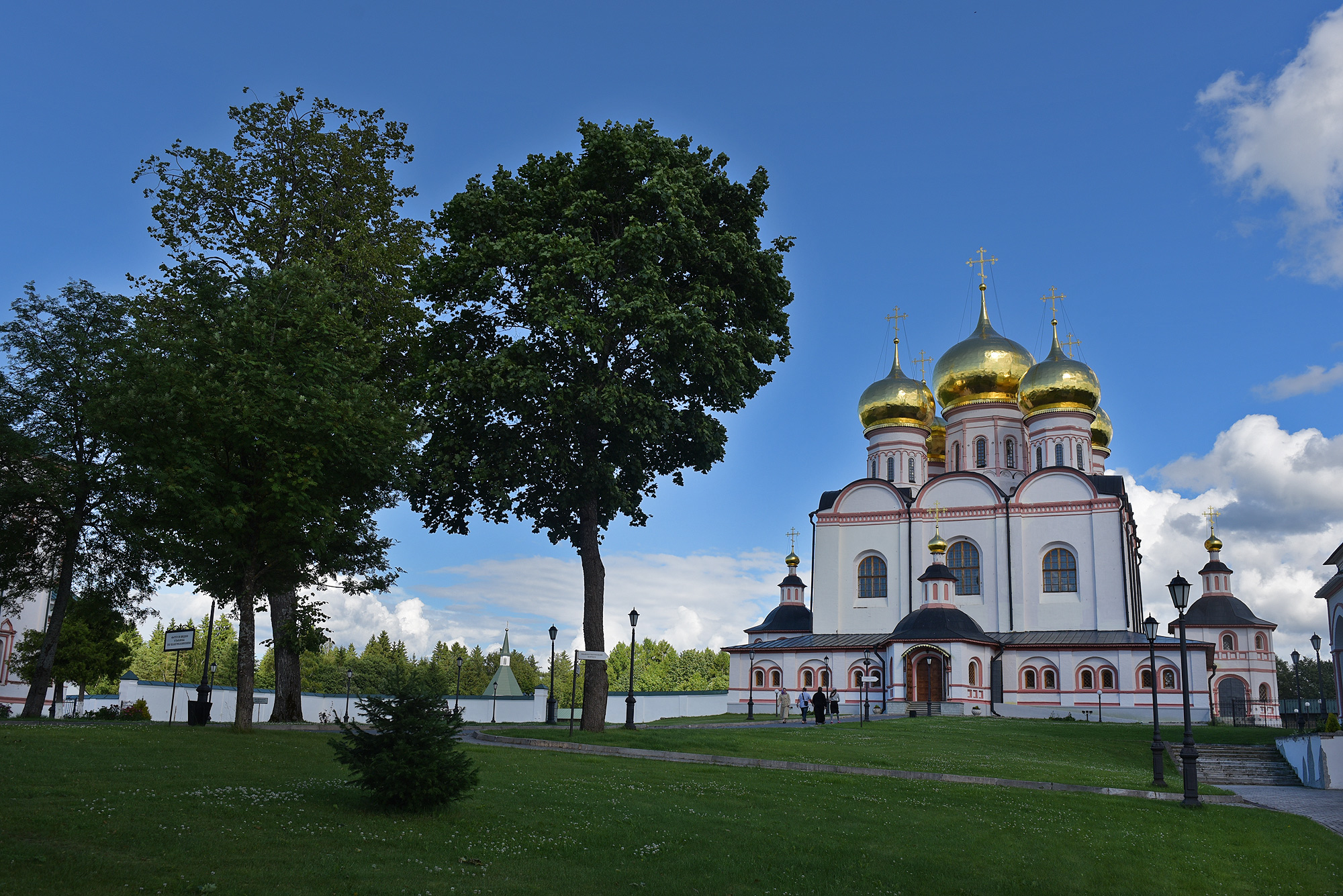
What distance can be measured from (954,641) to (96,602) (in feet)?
102

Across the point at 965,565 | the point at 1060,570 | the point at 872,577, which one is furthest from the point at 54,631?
the point at 1060,570

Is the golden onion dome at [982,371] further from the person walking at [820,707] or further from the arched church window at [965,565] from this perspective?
the person walking at [820,707]

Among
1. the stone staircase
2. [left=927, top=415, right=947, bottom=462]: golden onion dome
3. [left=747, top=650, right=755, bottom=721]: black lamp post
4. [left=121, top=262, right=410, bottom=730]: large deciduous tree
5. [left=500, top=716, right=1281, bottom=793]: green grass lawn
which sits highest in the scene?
[left=927, top=415, right=947, bottom=462]: golden onion dome

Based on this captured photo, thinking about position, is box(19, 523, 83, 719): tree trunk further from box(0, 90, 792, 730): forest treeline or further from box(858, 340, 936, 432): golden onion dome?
box(858, 340, 936, 432): golden onion dome

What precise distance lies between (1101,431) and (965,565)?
15363 mm

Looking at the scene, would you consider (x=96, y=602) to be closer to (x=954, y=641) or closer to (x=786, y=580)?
(x=954, y=641)

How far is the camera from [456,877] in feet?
25.5

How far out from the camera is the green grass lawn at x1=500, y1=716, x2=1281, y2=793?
725 inches

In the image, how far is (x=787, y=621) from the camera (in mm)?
50969

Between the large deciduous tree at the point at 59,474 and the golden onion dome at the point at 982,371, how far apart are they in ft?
132

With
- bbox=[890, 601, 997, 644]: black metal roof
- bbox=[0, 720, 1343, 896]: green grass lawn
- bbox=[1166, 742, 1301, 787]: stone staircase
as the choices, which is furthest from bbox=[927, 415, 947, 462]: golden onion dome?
bbox=[0, 720, 1343, 896]: green grass lawn

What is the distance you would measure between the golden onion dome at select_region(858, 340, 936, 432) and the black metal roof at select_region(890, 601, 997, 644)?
11.9 m

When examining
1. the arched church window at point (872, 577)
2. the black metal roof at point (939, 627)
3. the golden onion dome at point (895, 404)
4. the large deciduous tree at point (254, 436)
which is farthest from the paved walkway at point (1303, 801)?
the golden onion dome at point (895, 404)

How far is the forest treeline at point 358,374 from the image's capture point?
1717cm
